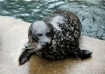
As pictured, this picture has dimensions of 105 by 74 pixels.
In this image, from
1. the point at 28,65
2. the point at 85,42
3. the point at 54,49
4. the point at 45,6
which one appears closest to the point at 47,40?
the point at 54,49

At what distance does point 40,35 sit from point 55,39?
1.33 ft

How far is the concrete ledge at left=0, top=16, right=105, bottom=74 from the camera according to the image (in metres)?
4.27

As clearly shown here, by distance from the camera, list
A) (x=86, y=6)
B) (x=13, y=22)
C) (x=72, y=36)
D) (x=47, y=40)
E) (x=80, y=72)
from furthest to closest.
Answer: (x=86, y=6) < (x=13, y=22) < (x=72, y=36) < (x=80, y=72) < (x=47, y=40)

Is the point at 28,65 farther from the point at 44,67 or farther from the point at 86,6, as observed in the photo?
the point at 86,6

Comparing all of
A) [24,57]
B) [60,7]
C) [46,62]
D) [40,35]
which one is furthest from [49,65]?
[60,7]

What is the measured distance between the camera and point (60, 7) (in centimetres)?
785

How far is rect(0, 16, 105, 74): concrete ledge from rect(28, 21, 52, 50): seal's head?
1.71ft

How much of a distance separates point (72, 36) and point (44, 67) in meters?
0.77

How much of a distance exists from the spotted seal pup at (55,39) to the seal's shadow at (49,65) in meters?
0.09

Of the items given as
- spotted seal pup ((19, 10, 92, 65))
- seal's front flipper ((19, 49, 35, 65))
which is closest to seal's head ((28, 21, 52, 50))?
spotted seal pup ((19, 10, 92, 65))

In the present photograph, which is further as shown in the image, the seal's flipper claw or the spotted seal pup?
the seal's flipper claw

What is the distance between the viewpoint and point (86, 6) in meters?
7.84

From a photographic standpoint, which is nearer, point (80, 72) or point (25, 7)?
point (80, 72)

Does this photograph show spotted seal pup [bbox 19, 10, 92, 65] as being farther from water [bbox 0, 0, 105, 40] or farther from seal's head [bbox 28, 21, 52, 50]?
water [bbox 0, 0, 105, 40]
